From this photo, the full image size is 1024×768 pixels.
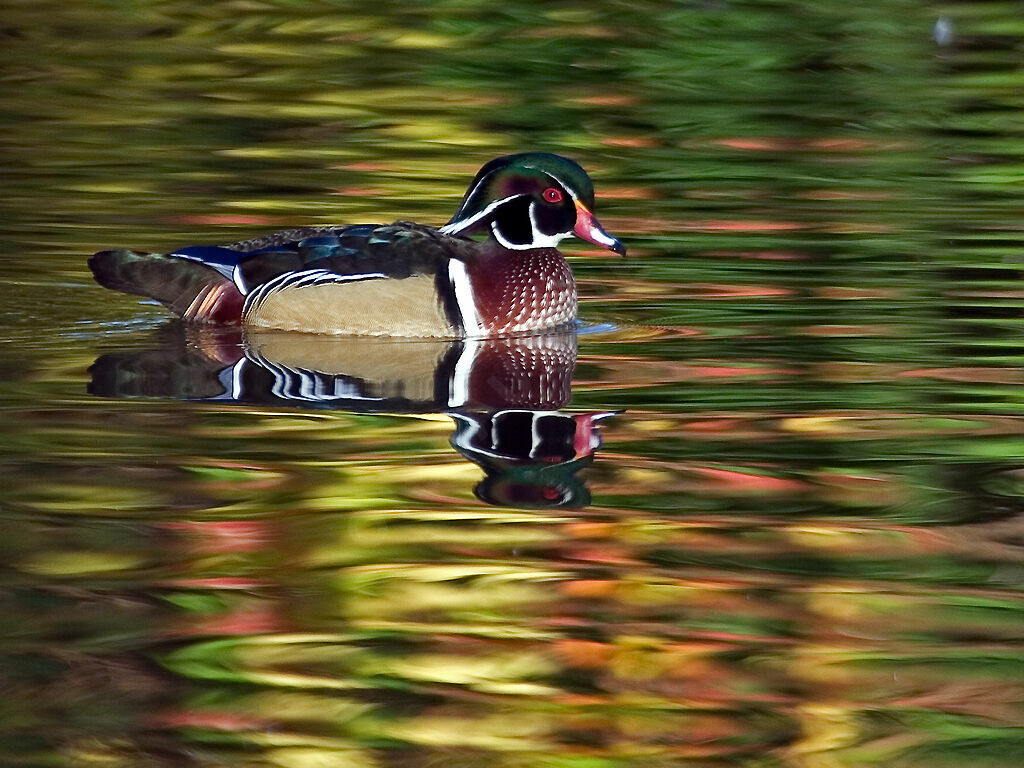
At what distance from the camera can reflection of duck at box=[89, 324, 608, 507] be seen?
684 centimetres

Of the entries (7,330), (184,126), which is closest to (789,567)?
(7,330)

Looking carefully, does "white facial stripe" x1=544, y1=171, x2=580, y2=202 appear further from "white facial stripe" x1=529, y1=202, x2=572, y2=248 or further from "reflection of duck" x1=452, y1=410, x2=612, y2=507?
"reflection of duck" x1=452, y1=410, x2=612, y2=507

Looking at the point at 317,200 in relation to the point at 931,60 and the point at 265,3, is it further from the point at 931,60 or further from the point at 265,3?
the point at 265,3

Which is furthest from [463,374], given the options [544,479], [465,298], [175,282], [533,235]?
[544,479]

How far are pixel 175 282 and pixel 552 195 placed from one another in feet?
5.71

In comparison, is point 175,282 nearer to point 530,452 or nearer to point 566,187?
point 566,187

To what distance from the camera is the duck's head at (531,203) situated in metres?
9.68

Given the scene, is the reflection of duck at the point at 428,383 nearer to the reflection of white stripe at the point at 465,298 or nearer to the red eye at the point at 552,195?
the reflection of white stripe at the point at 465,298

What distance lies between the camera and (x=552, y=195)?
383 inches

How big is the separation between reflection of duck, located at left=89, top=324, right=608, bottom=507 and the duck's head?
545mm

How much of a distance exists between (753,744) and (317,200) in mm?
8468

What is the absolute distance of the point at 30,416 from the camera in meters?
7.41

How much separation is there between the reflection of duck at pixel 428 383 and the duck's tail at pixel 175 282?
11 cm

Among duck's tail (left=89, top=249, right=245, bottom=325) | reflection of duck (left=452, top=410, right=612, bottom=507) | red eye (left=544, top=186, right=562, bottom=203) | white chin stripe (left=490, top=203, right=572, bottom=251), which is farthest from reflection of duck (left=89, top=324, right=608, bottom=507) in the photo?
red eye (left=544, top=186, right=562, bottom=203)
